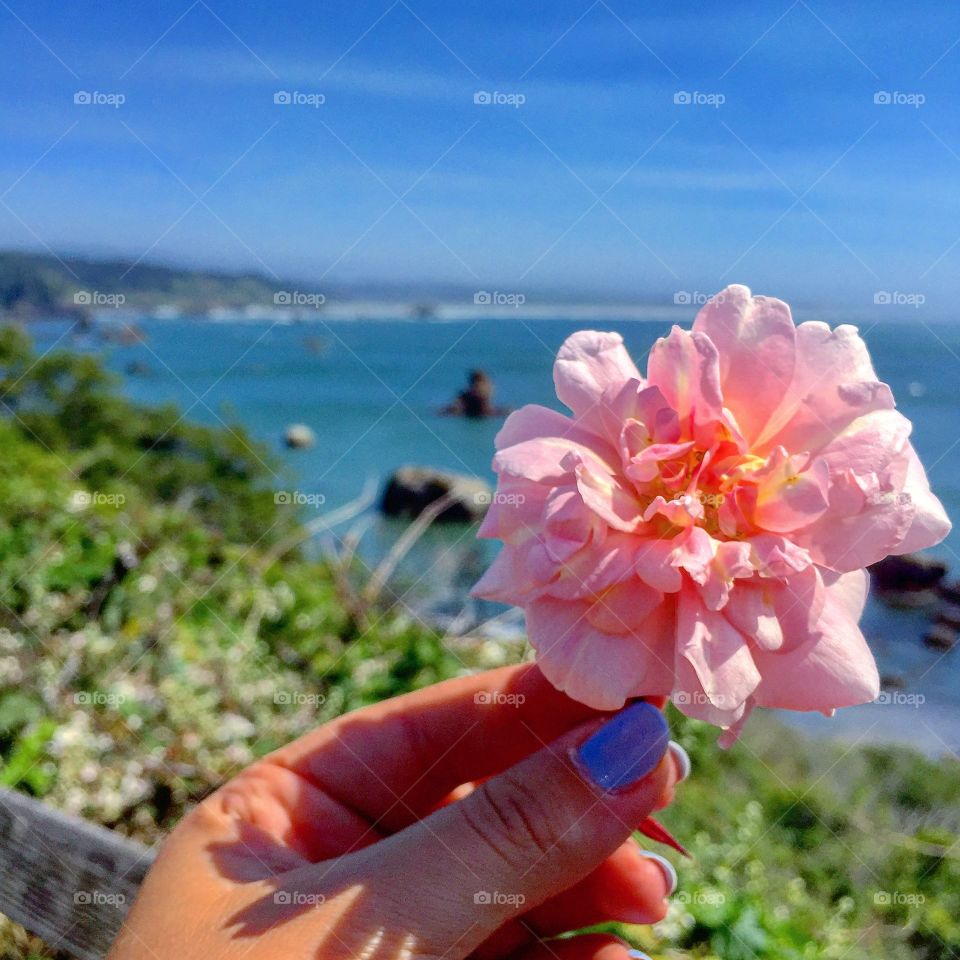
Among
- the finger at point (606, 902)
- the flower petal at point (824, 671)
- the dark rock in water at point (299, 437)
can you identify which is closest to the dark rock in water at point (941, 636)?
the finger at point (606, 902)

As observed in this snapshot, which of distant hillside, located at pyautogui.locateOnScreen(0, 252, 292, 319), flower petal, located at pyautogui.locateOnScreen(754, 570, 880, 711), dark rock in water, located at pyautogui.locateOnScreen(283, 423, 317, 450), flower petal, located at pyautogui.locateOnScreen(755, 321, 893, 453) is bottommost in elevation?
flower petal, located at pyautogui.locateOnScreen(754, 570, 880, 711)

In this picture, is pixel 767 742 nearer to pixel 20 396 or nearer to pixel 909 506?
pixel 909 506

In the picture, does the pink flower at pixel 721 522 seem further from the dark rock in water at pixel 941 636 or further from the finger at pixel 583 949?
the dark rock in water at pixel 941 636

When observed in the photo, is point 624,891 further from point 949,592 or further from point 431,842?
point 949,592

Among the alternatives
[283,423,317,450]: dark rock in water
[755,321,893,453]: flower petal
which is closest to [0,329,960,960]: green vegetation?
[755,321,893,453]: flower petal

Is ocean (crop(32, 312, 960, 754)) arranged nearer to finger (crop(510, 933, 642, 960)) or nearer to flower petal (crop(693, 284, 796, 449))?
flower petal (crop(693, 284, 796, 449))

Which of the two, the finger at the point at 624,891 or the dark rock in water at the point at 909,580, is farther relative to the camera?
the dark rock in water at the point at 909,580
